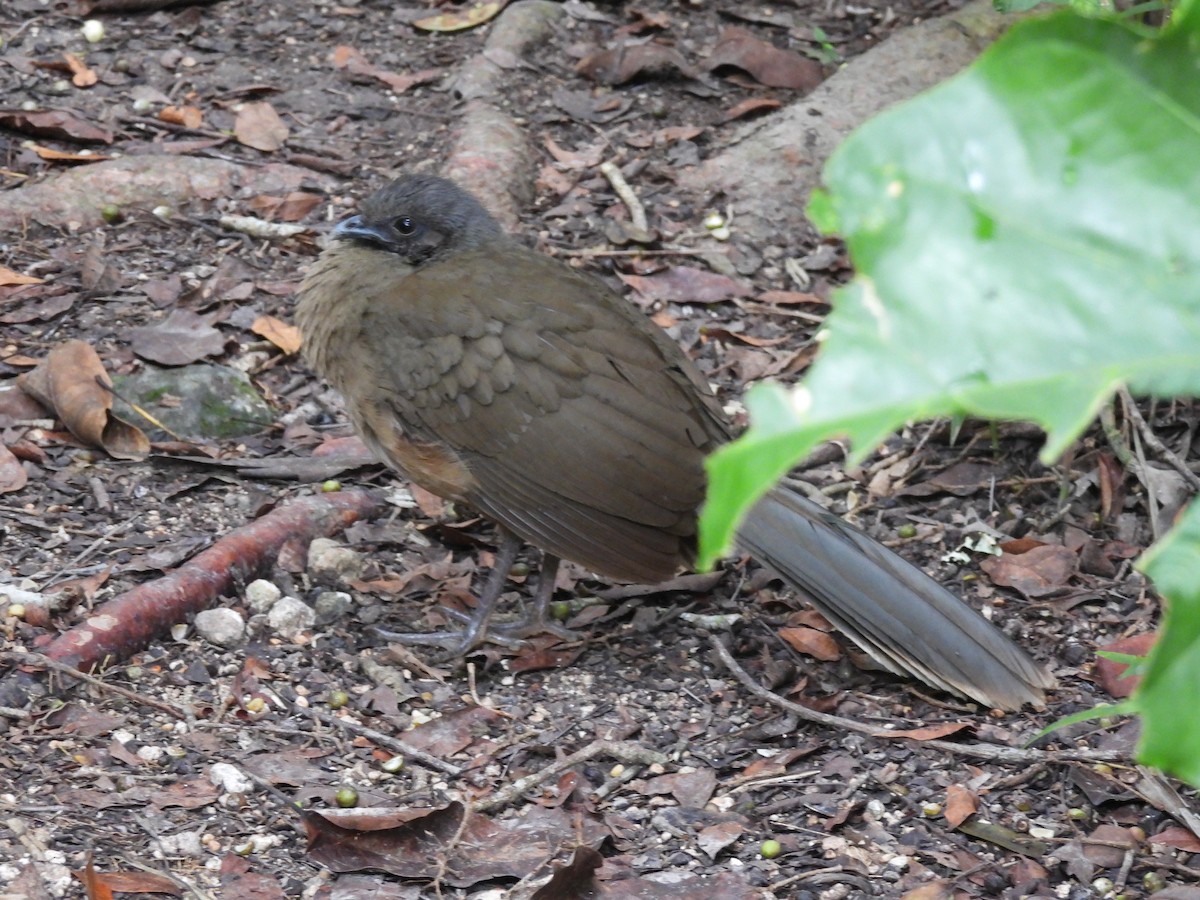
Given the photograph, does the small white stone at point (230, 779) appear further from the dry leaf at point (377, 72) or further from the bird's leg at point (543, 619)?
the dry leaf at point (377, 72)

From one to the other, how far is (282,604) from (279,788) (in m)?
0.93

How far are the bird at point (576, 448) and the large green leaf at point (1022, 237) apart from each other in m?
3.23

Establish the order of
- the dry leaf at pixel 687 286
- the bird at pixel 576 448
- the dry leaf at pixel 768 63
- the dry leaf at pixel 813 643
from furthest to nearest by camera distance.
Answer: the dry leaf at pixel 768 63 < the dry leaf at pixel 687 286 < the dry leaf at pixel 813 643 < the bird at pixel 576 448

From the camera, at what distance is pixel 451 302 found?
16.1 ft

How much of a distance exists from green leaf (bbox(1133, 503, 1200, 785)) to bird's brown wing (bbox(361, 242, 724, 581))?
3.39 meters

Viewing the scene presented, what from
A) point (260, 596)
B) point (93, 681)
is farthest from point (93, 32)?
point (93, 681)

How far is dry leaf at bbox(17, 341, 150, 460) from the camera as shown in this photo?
535 cm

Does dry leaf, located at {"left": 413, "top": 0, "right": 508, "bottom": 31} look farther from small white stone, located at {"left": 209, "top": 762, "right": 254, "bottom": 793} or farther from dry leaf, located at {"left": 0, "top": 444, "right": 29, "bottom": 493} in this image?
small white stone, located at {"left": 209, "top": 762, "right": 254, "bottom": 793}

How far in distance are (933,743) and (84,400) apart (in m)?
3.27

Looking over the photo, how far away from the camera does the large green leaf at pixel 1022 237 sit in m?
1.15

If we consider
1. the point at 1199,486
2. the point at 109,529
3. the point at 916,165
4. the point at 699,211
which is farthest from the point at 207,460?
the point at 916,165

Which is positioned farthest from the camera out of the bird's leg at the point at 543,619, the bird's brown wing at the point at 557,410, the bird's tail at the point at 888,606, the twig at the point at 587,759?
the bird's leg at the point at 543,619

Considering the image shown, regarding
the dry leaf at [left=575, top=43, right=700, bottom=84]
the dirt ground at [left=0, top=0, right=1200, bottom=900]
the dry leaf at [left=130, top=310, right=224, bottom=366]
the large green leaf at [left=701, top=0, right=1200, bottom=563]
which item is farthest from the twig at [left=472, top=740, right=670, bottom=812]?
the dry leaf at [left=575, top=43, right=700, bottom=84]

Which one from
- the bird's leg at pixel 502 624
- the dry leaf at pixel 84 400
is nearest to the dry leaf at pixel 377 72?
the dry leaf at pixel 84 400
